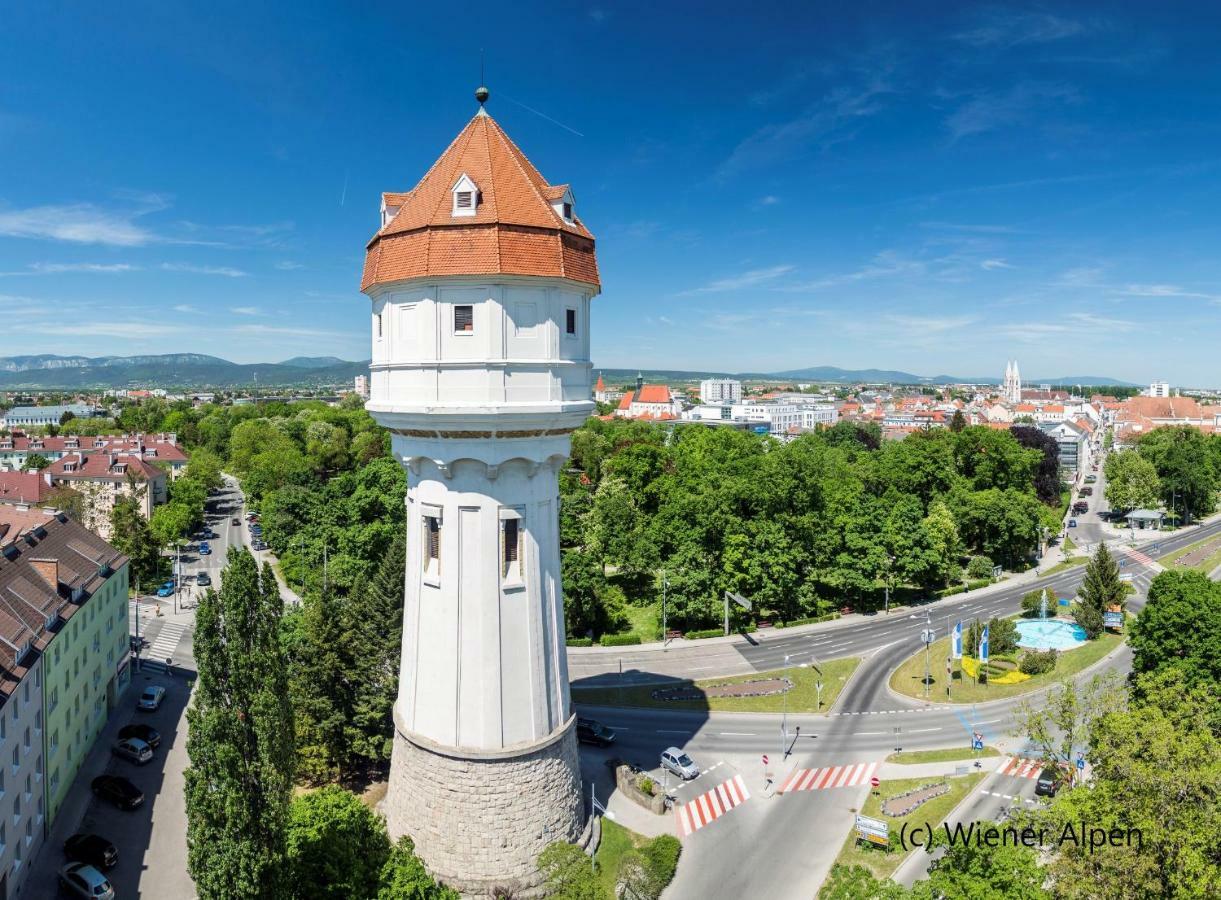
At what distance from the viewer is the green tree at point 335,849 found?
2142 centimetres

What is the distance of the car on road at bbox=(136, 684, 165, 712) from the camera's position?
47.6m

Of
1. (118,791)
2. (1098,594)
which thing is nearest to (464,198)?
(118,791)

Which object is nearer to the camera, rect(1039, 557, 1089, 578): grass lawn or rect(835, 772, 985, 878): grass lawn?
rect(835, 772, 985, 878): grass lawn

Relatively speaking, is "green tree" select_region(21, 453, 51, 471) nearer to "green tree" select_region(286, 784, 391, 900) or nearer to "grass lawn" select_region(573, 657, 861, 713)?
"grass lawn" select_region(573, 657, 861, 713)

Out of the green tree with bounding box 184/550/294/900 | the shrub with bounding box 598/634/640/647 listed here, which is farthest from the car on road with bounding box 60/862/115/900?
the shrub with bounding box 598/634/640/647

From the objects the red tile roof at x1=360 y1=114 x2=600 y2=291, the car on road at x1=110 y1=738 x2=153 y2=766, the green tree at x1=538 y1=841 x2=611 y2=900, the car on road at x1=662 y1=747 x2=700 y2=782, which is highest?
the red tile roof at x1=360 y1=114 x2=600 y2=291

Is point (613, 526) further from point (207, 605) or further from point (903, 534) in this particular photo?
point (207, 605)

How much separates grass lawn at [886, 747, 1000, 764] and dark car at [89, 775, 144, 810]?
38665mm

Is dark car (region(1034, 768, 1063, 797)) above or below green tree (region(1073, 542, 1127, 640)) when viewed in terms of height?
below

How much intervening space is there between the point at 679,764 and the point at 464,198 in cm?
2946

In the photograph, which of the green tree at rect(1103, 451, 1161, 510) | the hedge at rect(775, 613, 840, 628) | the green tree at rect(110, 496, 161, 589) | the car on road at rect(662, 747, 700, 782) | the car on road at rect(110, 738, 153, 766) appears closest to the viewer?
the car on road at rect(662, 747, 700, 782)

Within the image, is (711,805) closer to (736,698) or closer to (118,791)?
(736,698)

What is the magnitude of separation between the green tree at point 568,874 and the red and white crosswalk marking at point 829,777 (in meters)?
17.3

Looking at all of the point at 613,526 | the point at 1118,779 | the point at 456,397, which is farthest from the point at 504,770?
the point at 613,526
